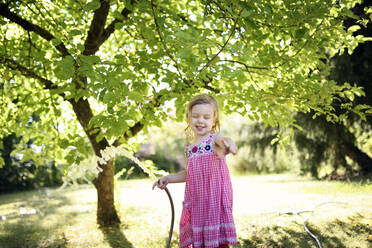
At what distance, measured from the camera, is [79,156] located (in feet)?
10.8

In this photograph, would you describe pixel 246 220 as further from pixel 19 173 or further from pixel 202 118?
pixel 19 173

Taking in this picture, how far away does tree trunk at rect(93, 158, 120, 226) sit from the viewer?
17.3 ft

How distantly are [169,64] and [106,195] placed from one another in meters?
2.56

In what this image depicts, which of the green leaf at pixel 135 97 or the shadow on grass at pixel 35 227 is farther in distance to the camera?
the shadow on grass at pixel 35 227

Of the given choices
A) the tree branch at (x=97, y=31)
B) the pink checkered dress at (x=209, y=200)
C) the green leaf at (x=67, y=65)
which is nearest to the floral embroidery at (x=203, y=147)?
the pink checkered dress at (x=209, y=200)

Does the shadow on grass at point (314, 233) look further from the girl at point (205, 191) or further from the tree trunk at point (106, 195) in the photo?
the girl at point (205, 191)

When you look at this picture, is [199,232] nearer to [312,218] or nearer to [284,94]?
[284,94]

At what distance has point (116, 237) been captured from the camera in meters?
4.87

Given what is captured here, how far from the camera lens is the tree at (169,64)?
2666mm

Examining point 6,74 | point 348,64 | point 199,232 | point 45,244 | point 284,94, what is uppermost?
point 348,64

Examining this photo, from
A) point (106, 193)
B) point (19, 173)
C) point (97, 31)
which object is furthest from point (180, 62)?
point (19, 173)

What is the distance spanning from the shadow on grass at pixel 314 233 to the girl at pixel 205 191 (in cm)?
223

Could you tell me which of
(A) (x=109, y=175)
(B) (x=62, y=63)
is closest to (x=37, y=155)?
(A) (x=109, y=175)

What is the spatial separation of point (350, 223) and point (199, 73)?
125 inches
